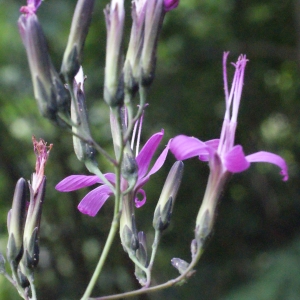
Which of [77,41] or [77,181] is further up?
[77,41]

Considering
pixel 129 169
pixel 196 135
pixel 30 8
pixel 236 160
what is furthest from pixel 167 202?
pixel 196 135

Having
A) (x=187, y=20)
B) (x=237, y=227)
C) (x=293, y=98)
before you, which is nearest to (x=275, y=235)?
(x=237, y=227)

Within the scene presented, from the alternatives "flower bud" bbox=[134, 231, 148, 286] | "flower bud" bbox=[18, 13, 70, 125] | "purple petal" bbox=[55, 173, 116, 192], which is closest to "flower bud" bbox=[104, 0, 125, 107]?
"flower bud" bbox=[18, 13, 70, 125]

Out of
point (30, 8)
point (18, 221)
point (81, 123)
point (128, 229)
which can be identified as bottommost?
point (128, 229)

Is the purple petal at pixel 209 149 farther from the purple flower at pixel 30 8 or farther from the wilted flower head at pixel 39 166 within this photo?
the purple flower at pixel 30 8

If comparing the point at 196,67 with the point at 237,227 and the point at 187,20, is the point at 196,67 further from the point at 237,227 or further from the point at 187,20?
the point at 237,227

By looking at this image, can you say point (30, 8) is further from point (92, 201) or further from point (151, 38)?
point (92, 201)
